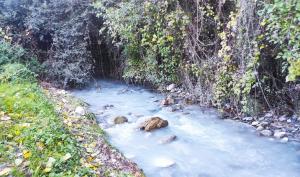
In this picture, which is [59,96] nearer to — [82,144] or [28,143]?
[82,144]

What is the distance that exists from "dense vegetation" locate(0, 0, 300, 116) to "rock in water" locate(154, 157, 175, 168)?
160 centimetres

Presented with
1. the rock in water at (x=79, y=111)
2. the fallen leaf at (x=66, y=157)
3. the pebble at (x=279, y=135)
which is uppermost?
the fallen leaf at (x=66, y=157)

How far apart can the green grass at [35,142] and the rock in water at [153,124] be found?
5.03ft

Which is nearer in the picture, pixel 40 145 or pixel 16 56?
pixel 40 145

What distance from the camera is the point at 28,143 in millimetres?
3195

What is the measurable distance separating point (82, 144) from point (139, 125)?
1.66 meters

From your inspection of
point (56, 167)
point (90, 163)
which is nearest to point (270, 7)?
point (90, 163)

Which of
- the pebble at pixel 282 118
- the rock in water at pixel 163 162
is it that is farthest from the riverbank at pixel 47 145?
the pebble at pixel 282 118

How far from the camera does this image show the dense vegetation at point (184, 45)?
185 inches

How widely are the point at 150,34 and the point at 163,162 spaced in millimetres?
3485

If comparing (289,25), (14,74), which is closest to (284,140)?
(289,25)

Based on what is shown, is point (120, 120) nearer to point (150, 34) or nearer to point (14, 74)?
point (150, 34)

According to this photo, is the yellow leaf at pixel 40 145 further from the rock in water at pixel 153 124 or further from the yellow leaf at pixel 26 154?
the rock in water at pixel 153 124

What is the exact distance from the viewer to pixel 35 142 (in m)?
3.24
